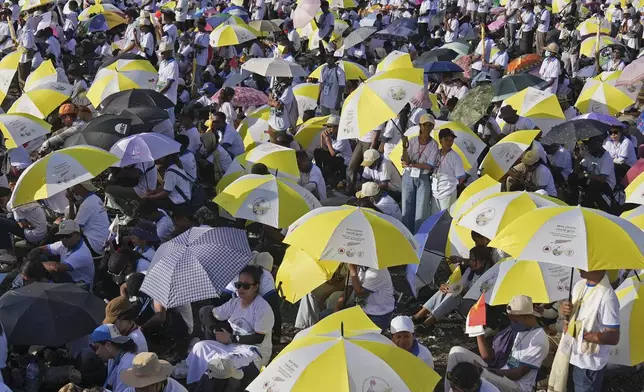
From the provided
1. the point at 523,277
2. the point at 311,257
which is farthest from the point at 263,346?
the point at 523,277

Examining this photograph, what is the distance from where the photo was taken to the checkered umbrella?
726 centimetres

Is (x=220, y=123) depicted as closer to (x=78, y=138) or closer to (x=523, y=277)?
(x=78, y=138)

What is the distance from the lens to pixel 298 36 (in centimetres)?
2048

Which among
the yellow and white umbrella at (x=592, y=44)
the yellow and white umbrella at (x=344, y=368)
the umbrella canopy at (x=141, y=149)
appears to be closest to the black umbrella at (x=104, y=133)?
the umbrella canopy at (x=141, y=149)

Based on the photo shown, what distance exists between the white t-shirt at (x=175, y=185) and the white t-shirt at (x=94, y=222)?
3.26ft

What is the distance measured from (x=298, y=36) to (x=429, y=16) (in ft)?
18.1

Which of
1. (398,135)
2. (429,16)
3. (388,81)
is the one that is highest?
(388,81)

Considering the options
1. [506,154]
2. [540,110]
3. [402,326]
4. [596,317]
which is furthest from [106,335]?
[540,110]

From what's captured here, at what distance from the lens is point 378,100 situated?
424 inches

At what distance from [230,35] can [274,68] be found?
4129mm

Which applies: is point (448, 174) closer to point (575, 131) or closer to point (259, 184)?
point (575, 131)

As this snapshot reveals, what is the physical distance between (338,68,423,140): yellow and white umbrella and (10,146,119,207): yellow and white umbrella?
2.93 metres

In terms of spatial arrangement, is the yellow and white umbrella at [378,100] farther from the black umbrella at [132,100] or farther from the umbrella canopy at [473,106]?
the black umbrella at [132,100]

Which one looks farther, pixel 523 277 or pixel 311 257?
pixel 311 257
